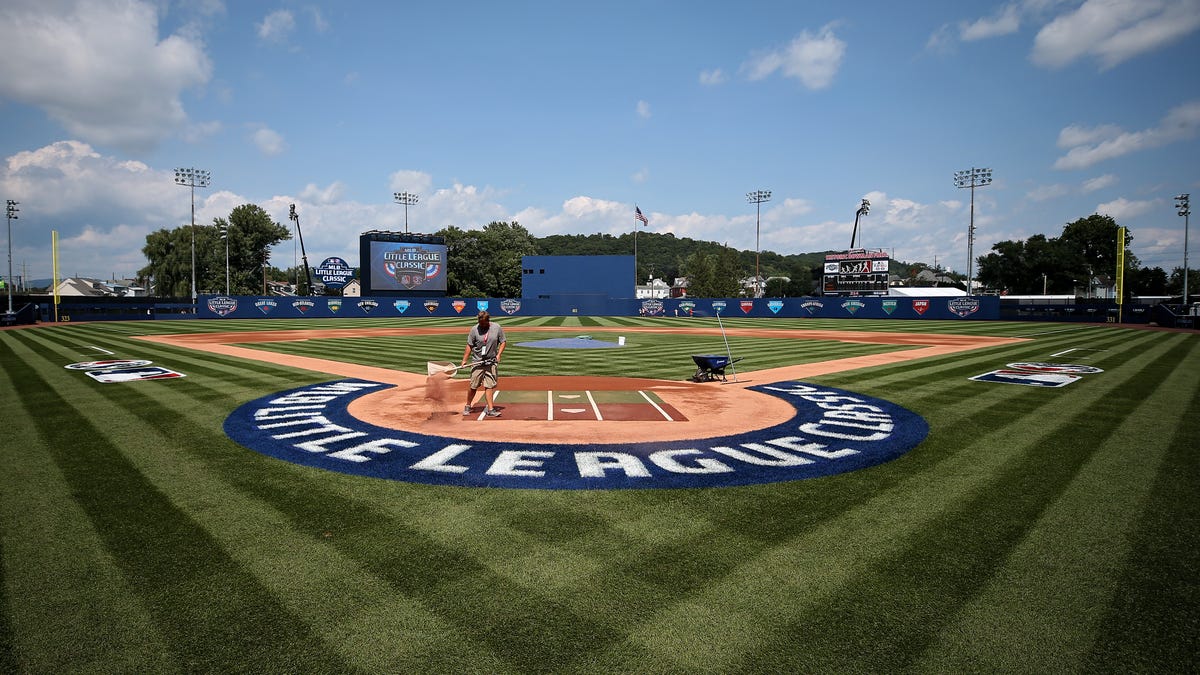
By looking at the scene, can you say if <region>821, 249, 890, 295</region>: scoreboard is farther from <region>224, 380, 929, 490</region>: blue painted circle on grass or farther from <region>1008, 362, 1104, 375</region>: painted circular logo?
<region>224, 380, 929, 490</region>: blue painted circle on grass

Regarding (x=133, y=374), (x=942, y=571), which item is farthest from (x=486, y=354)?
(x=133, y=374)

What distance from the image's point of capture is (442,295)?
64000mm

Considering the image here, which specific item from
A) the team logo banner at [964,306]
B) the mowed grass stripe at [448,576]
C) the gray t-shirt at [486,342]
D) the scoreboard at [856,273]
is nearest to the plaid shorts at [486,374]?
the gray t-shirt at [486,342]

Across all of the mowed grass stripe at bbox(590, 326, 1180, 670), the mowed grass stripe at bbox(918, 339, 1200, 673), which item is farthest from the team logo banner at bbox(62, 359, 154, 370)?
the mowed grass stripe at bbox(918, 339, 1200, 673)

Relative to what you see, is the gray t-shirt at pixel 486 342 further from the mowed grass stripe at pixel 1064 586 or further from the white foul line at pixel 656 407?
the mowed grass stripe at pixel 1064 586

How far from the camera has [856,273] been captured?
63.3m

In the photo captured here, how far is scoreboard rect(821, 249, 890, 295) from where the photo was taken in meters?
62.0

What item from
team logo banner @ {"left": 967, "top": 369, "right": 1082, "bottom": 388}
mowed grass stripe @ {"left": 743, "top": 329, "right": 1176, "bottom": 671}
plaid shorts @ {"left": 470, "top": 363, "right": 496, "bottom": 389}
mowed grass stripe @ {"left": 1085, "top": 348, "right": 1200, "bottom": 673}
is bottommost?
mowed grass stripe @ {"left": 1085, "top": 348, "right": 1200, "bottom": 673}

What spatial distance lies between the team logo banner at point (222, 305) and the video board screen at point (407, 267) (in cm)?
1312

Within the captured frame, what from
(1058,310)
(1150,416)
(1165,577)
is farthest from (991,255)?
(1165,577)

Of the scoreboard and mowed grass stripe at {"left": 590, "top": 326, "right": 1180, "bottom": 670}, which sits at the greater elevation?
the scoreboard

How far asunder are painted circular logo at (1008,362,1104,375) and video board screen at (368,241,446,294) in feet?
180

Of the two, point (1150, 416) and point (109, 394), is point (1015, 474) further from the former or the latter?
point (109, 394)

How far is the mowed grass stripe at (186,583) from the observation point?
355cm
